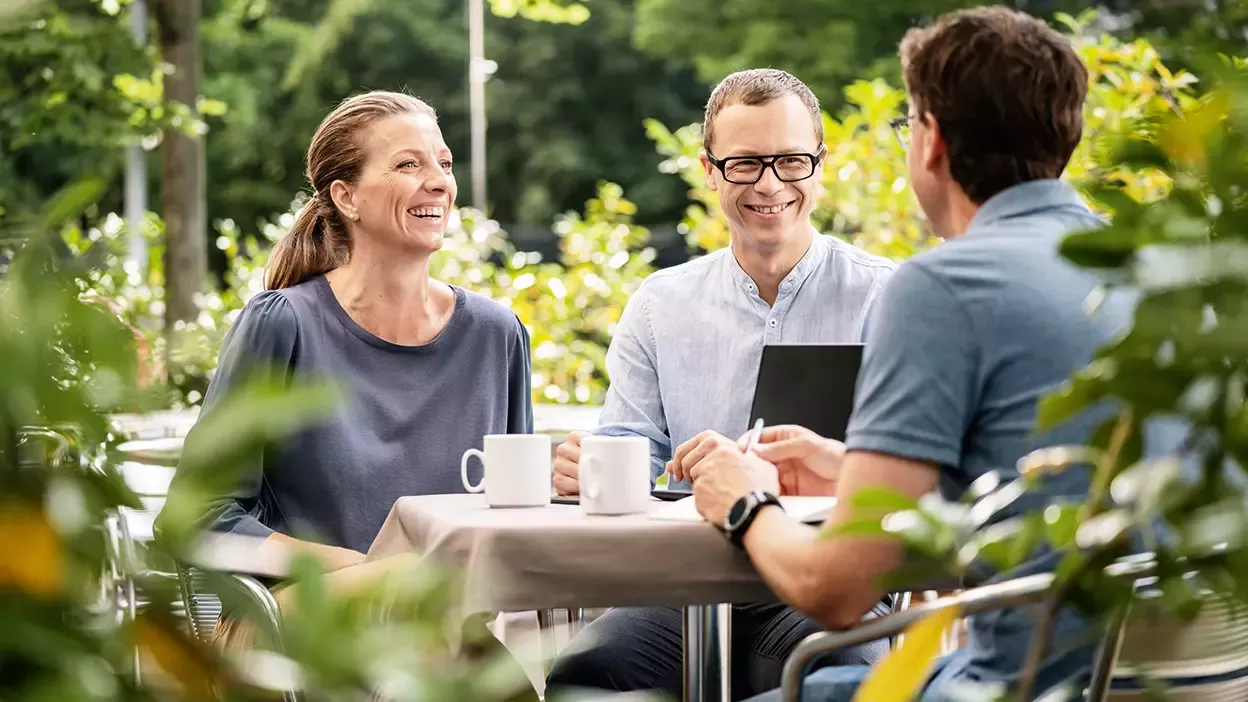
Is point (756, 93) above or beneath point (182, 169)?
above

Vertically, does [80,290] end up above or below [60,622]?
above

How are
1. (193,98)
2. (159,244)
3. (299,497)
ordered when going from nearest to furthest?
1. (299,497)
2. (193,98)
3. (159,244)

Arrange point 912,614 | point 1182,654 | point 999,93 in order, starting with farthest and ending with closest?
point 999,93, point 1182,654, point 912,614

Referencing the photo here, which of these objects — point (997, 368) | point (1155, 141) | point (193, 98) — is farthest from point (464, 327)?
point (193, 98)

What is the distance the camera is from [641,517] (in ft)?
6.29

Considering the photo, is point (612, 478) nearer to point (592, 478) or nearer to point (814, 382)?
point (592, 478)

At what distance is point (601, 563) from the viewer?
5.83 feet

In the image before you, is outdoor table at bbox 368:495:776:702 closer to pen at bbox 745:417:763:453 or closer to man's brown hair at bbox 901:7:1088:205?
pen at bbox 745:417:763:453

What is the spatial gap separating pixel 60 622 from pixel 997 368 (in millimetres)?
1136

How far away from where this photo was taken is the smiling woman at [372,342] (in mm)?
2631

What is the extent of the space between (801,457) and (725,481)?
29 cm

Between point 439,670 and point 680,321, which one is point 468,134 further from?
point 439,670

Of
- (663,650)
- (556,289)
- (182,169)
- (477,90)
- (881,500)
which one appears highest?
(881,500)


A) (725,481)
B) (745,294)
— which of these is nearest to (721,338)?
(745,294)
